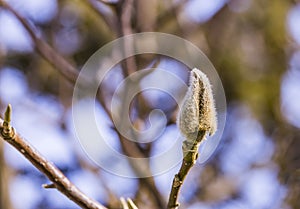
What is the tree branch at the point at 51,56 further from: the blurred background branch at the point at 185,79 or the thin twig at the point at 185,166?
the thin twig at the point at 185,166

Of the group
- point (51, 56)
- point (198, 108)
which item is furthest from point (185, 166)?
point (51, 56)

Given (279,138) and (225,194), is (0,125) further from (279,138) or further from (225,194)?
(279,138)

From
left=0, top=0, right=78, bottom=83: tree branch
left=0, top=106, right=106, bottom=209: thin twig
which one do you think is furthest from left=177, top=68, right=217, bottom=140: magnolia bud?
left=0, top=0, right=78, bottom=83: tree branch

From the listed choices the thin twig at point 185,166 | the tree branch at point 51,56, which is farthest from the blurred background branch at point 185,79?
the thin twig at point 185,166

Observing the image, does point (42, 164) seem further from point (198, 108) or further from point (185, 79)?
point (185, 79)

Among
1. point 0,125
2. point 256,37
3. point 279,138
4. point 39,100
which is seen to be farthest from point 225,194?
point 0,125

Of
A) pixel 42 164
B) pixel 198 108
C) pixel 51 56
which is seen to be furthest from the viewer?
pixel 51 56
